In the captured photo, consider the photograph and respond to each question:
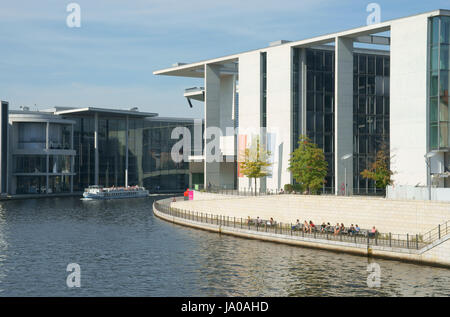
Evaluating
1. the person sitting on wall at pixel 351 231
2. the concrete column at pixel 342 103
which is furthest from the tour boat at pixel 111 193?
the person sitting on wall at pixel 351 231

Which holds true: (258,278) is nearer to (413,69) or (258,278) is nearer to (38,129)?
(413,69)

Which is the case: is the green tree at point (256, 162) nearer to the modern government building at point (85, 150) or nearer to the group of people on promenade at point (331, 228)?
the group of people on promenade at point (331, 228)

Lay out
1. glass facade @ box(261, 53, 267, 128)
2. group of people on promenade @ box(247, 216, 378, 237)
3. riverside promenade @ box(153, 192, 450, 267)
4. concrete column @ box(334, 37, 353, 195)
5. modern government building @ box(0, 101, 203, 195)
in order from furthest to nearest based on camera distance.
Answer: modern government building @ box(0, 101, 203, 195) → glass facade @ box(261, 53, 267, 128) → concrete column @ box(334, 37, 353, 195) → group of people on promenade @ box(247, 216, 378, 237) → riverside promenade @ box(153, 192, 450, 267)

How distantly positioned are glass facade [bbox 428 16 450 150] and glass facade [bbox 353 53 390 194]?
62.0 feet

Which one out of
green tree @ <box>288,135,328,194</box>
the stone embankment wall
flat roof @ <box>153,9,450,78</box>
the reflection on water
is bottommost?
the reflection on water

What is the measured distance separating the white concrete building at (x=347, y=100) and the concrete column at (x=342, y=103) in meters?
0.11

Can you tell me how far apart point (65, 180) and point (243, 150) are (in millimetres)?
57346

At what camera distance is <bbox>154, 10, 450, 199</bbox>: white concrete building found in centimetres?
5359

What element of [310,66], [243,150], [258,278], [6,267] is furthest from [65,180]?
[258,278]

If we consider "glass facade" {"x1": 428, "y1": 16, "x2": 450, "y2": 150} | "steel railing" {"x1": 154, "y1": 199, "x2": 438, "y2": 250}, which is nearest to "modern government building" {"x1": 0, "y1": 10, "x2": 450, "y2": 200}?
"glass facade" {"x1": 428, "y1": 16, "x2": 450, "y2": 150}

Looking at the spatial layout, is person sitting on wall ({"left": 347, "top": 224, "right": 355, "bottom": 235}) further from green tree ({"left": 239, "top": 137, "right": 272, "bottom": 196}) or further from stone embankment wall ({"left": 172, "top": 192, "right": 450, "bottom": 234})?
green tree ({"left": 239, "top": 137, "right": 272, "bottom": 196})

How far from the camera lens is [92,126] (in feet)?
417

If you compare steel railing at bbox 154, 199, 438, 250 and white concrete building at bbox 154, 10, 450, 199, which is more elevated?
white concrete building at bbox 154, 10, 450, 199
